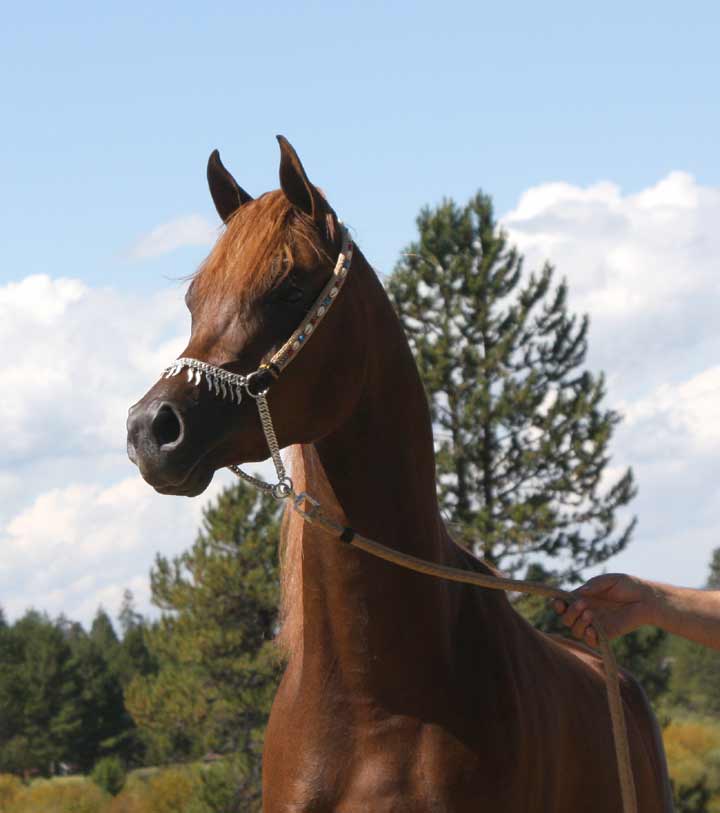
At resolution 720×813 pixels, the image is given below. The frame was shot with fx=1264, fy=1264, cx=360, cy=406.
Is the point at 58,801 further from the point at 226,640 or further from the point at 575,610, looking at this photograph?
the point at 575,610

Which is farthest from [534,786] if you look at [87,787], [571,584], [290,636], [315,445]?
[87,787]

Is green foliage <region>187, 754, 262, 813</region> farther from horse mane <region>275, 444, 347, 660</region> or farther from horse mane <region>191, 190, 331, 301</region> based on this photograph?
horse mane <region>191, 190, 331, 301</region>


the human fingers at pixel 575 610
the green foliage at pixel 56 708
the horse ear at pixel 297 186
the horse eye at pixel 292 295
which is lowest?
the human fingers at pixel 575 610

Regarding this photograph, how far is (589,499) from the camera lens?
31.1 metres

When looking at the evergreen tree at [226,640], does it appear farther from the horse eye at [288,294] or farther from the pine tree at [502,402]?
the horse eye at [288,294]

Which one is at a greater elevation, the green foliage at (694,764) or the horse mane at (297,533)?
the horse mane at (297,533)

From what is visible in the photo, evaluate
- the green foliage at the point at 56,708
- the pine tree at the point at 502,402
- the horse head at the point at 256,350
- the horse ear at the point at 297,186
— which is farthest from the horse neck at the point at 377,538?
the green foliage at the point at 56,708

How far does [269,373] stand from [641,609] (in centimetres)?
150

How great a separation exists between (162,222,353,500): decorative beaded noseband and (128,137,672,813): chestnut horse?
0.02 metres

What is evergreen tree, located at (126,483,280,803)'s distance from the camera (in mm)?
30453

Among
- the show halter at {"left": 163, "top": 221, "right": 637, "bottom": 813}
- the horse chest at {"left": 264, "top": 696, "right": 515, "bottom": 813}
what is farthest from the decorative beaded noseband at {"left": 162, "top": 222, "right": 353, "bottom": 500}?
the horse chest at {"left": 264, "top": 696, "right": 515, "bottom": 813}

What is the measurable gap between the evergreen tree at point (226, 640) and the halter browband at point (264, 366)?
26.3 meters

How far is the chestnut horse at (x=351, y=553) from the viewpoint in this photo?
379 cm

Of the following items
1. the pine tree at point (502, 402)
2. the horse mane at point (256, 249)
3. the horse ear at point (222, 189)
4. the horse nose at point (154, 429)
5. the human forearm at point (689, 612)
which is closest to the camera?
the horse nose at point (154, 429)
